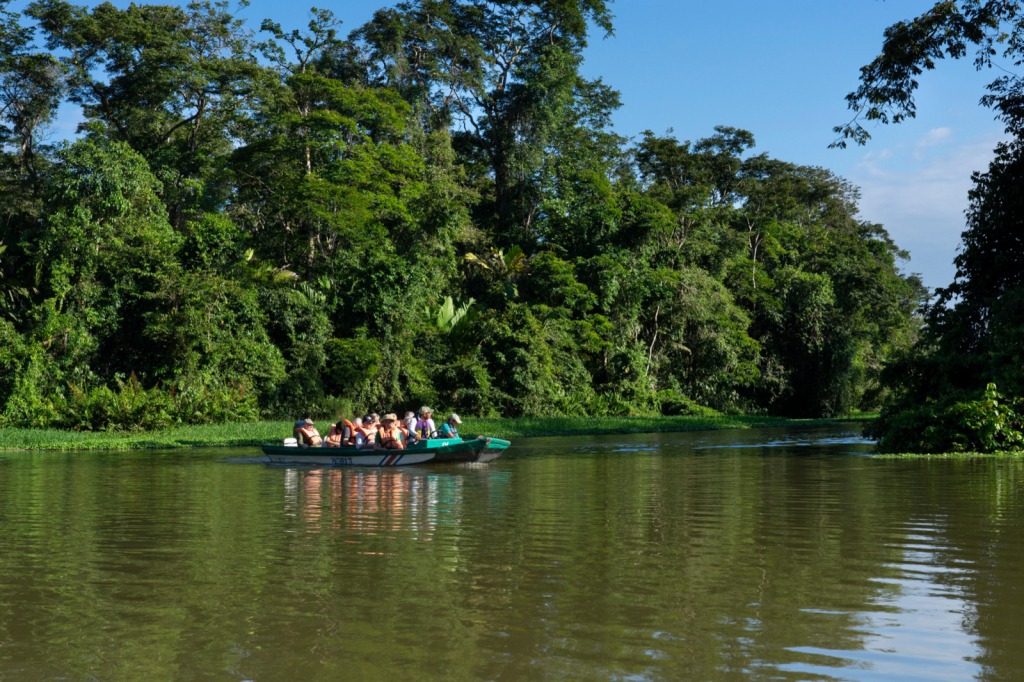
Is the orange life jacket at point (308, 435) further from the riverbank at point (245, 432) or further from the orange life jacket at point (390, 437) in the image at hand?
the riverbank at point (245, 432)

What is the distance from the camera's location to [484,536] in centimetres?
914

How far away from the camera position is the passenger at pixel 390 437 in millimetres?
20234

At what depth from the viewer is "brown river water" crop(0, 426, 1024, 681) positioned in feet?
16.3

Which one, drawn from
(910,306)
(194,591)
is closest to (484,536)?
(194,591)

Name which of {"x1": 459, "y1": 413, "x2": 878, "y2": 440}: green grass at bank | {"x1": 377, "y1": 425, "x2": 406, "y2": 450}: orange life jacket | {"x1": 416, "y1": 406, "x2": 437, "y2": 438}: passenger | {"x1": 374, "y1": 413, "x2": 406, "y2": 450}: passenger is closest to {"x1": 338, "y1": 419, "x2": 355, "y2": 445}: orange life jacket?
{"x1": 374, "y1": 413, "x2": 406, "y2": 450}: passenger

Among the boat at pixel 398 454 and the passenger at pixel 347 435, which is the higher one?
the passenger at pixel 347 435

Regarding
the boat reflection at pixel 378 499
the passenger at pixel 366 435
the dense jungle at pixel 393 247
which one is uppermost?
the dense jungle at pixel 393 247

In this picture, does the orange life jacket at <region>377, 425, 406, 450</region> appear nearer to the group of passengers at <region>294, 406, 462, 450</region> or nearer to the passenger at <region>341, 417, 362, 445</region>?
the group of passengers at <region>294, 406, 462, 450</region>

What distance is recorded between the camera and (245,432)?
27594 millimetres

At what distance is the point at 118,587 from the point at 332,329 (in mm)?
29061

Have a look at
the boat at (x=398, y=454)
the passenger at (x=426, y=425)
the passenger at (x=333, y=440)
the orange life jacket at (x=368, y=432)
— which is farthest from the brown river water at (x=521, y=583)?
the passenger at (x=426, y=425)

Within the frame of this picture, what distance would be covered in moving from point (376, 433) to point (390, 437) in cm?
83

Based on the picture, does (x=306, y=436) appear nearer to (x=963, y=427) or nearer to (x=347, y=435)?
(x=347, y=435)

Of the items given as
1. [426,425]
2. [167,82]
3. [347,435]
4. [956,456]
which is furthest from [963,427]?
[167,82]
